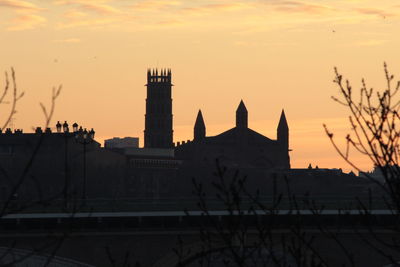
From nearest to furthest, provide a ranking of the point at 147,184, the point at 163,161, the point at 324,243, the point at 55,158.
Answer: the point at 324,243 < the point at 55,158 < the point at 147,184 < the point at 163,161

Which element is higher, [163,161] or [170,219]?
[163,161]

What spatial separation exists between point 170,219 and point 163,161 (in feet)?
424

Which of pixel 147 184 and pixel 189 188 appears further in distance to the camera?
pixel 147 184

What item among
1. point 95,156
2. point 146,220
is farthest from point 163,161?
point 146,220

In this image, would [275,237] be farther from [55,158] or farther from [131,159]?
[131,159]

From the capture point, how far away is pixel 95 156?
15850cm

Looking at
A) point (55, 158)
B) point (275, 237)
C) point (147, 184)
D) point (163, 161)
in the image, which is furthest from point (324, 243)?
point (163, 161)

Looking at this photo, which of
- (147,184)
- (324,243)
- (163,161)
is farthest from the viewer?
(163,161)

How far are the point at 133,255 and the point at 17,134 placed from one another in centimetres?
10888

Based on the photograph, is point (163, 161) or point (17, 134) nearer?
point (17, 134)

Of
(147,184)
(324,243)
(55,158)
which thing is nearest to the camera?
(324,243)

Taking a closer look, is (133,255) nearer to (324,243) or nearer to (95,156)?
(324,243)

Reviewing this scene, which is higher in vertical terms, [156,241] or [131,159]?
[131,159]

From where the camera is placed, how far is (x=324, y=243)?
50.6 metres
